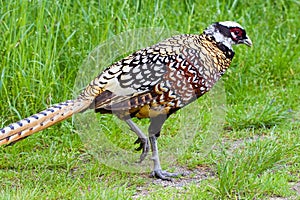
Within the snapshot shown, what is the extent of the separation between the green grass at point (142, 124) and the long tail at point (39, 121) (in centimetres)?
40

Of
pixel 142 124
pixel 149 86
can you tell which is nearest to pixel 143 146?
pixel 149 86

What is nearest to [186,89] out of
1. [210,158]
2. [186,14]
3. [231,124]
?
[210,158]

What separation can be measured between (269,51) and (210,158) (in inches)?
86.0

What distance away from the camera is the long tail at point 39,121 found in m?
4.68

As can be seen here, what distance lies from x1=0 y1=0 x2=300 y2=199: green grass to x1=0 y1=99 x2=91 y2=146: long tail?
395 millimetres

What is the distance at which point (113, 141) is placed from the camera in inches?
233

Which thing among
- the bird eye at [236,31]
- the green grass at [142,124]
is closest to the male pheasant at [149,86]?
the bird eye at [236,31]

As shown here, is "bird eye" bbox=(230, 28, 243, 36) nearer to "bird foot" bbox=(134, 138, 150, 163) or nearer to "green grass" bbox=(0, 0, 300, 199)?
"green grass" bbox=(0, 0, 300, 199)

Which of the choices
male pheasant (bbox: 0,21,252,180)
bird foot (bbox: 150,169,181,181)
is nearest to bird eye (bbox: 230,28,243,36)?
male pheasant (bbox: 0,21,252,180)

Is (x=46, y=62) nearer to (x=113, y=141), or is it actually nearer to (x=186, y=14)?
(x=113, y=141)

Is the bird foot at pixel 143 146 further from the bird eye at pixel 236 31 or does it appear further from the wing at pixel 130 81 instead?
the bird eye at pixel 236 31

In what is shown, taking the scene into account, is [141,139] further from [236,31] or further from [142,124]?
[236,31]

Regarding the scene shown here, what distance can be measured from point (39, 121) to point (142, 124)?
151 centimetres

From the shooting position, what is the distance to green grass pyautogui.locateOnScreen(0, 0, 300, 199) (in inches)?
195
